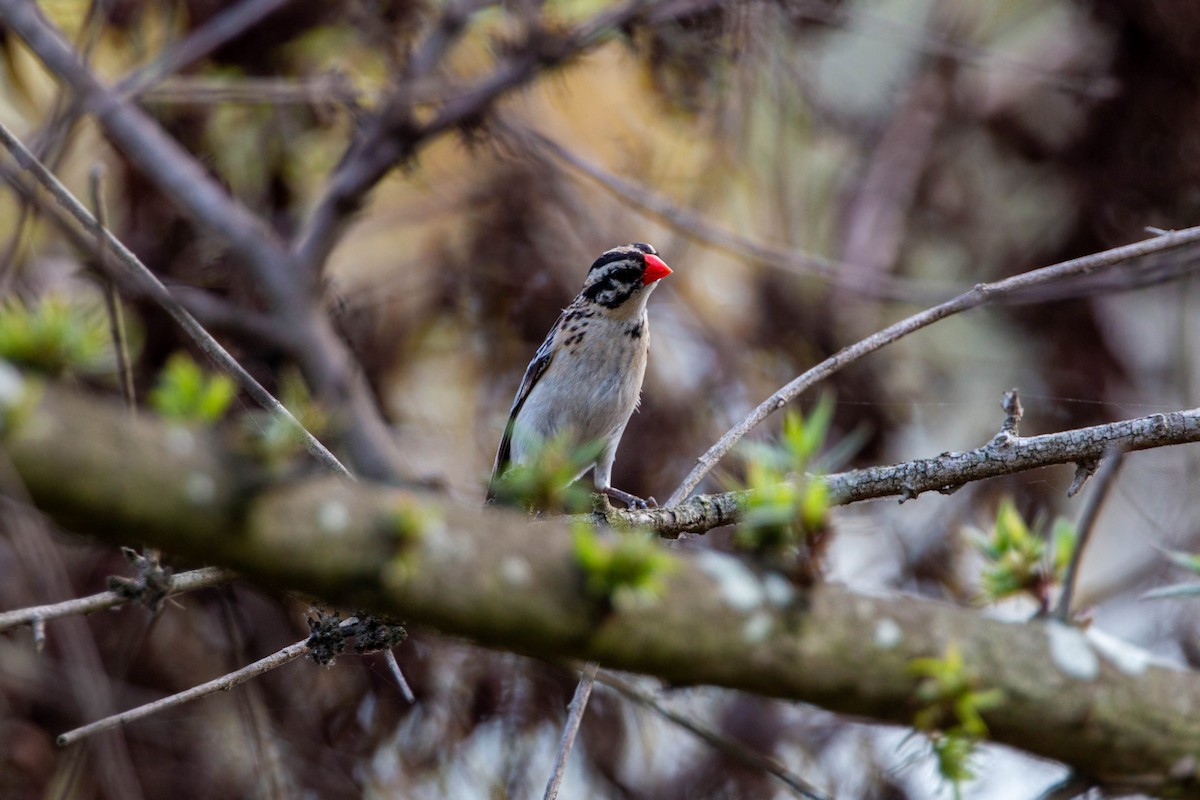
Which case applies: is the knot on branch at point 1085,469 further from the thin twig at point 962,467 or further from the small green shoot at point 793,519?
the small green shoot at point 793,519

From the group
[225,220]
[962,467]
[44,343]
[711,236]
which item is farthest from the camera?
[711,236]

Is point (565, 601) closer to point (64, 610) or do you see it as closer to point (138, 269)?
point (64, 610)

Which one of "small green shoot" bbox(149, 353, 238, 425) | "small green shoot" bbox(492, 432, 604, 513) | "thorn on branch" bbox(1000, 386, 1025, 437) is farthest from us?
"thorn on branch" bbox(1000, 386, 1025, 437)

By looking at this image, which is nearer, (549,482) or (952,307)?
(549,482)

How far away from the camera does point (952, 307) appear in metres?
2.79

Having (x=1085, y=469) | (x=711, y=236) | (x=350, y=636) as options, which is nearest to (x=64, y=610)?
(x=350, y=636)

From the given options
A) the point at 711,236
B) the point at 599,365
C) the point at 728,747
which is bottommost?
the point at 728,747

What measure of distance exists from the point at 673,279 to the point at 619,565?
516cm

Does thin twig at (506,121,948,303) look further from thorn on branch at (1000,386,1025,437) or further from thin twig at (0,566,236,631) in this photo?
thin twig at (0,566,236,631)

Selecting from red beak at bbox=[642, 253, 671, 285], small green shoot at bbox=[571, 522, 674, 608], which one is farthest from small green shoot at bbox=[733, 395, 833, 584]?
red beak at bbox=[642, 253, 671, 285]

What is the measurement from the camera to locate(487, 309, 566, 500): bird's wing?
19.0 ft

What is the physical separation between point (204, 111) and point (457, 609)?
5316 mm

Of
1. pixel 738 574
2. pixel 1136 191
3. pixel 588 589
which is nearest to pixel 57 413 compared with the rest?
pixel 588 589

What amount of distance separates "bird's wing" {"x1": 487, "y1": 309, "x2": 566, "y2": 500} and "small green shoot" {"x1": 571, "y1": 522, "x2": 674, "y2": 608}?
409cm
